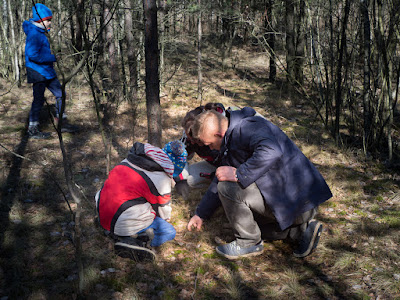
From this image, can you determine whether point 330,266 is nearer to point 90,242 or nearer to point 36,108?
point 90,242

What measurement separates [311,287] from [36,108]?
496cm

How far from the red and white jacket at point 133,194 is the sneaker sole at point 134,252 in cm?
12

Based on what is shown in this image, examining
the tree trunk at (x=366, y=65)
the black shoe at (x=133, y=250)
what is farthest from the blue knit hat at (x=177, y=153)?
the tree trunk at (x=366, y=65)

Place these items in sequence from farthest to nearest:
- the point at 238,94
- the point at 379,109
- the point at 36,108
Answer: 1. the point at 238,94
2. the point at 36,108
3. the point at 379,109

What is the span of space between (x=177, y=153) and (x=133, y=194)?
83cm

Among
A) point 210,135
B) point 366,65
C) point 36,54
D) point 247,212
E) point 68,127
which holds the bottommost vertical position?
point 247,212

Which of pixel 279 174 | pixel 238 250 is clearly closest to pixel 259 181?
pixel 279 174

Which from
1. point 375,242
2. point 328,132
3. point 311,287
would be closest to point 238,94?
point 328,132

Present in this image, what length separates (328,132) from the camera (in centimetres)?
585

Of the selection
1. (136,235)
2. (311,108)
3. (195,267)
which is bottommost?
(195,267)

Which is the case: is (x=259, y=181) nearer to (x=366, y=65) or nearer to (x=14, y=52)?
(x=366, y=65)

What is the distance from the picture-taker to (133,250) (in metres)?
2.76

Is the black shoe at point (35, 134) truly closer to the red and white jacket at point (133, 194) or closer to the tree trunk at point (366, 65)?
the red and white jacket at point (133, 194)

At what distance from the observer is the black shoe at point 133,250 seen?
108 inches
